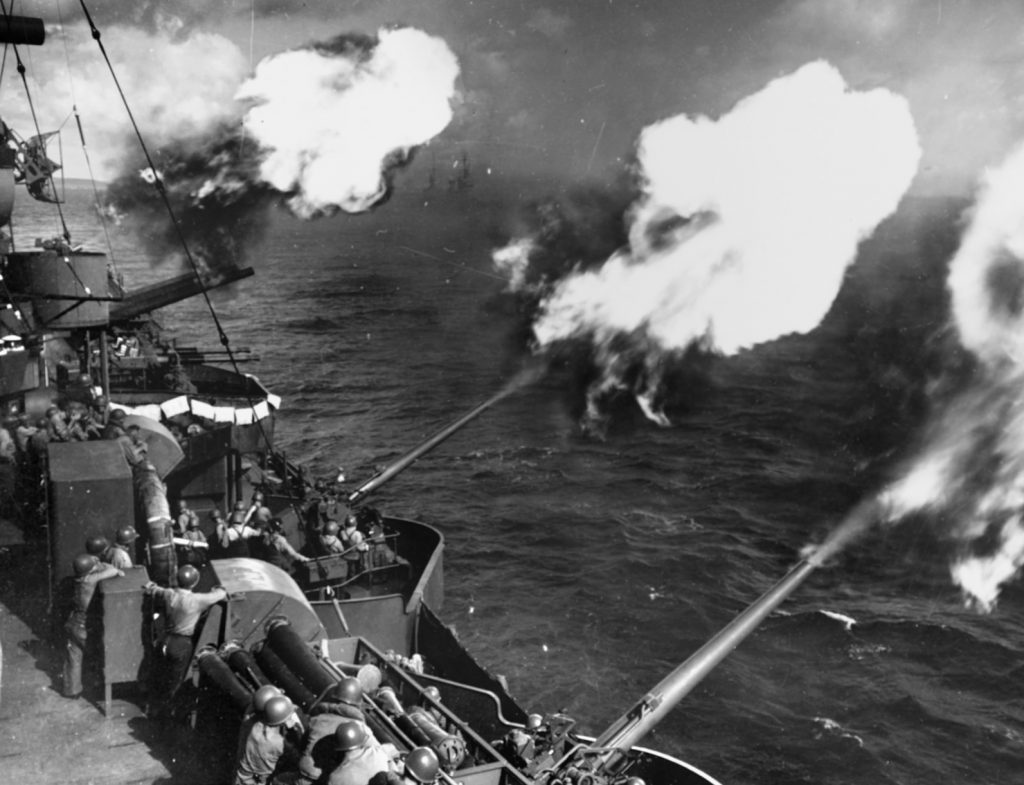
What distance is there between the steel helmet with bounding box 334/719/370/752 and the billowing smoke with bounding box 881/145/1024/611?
16253 millimetres

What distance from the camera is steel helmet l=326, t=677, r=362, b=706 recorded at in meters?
6.78

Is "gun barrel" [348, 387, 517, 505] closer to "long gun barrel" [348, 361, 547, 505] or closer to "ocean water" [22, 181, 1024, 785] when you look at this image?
"long gun barrel" [348, 361, 547, 505]

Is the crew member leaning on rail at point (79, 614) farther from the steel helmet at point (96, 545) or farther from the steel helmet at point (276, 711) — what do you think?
the steel helmet at point (276, 711)

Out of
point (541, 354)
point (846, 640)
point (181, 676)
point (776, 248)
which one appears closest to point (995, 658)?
point (846, 640)

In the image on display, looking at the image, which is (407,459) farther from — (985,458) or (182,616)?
(985,458)

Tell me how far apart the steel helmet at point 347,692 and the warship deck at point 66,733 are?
2.39 meters

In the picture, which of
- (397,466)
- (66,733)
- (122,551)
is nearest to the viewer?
(66,733)

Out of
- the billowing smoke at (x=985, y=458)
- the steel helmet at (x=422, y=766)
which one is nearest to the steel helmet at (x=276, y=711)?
the steel helmet at (x=422, y=766)

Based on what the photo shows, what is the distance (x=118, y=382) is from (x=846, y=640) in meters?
23.7

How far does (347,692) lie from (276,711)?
0.58m

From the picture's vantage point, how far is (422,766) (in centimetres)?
632

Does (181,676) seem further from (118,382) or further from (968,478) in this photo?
(968,478)

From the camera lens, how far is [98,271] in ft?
53.1

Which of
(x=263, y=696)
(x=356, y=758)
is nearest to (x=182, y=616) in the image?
(x=263, y=696)
